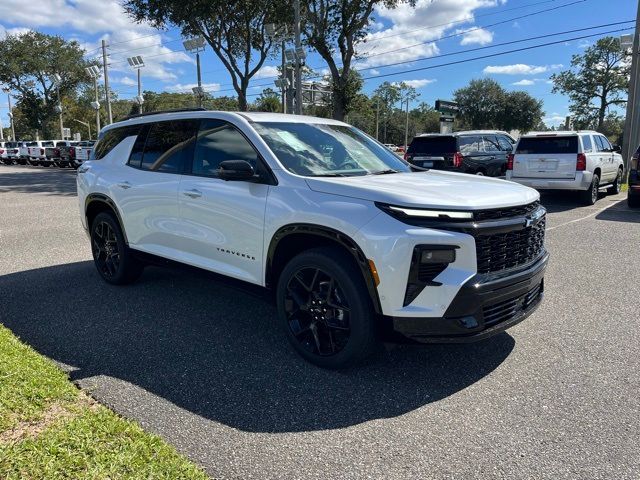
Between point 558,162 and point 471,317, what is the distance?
9894 mm

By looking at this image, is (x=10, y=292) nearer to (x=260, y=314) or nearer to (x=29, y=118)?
(x=260, y=314)

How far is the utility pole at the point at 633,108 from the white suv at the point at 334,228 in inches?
697

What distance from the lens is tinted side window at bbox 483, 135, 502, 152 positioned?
14859mm

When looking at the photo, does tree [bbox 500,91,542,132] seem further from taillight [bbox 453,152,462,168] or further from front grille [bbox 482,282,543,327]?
front grille [bbox 482,282,543,327]

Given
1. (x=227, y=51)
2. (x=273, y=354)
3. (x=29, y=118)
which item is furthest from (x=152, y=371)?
(x=29, y=118)

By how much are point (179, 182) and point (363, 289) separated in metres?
2.21

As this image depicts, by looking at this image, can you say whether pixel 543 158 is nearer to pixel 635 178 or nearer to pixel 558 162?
pixel 558 162

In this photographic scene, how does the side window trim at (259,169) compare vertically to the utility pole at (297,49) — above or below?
below

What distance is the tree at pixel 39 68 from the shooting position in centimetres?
5616

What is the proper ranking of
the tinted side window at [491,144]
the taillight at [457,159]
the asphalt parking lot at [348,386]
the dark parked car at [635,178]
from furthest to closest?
the tinted side window at [491,144]
the taillight at [457,159]
the dark parked car at [635,178]
the asphalt parking lot at [348,386]

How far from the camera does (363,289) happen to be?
3340 millimetres

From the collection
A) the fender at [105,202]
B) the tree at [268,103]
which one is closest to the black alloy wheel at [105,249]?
the fender at [105,202]

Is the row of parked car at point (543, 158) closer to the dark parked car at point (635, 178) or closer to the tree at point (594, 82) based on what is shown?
the dark parked car at point (635, 178)

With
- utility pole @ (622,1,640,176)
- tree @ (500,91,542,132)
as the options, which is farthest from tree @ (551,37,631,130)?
utility pole @ (622,1,640,176)
